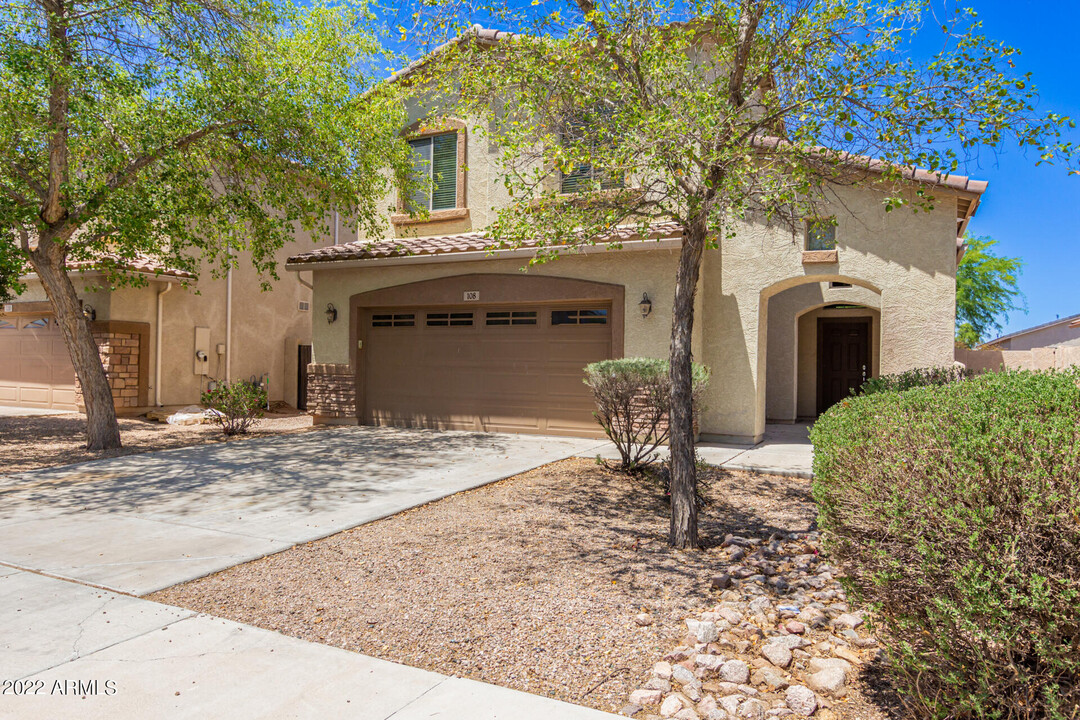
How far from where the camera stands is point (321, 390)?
13797 mm

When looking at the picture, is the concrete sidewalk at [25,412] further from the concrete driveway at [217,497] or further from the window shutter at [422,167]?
the window shutter at [422,167]

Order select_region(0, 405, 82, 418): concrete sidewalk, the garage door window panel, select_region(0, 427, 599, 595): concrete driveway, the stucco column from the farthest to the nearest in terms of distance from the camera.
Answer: select_region(0, 405, 82, 418): concrete sidewalk
the garage door window panel
the stucco column
select_region(0, 427, 599, 595): concrete driveway

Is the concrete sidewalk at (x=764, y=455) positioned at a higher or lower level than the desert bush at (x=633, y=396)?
lower

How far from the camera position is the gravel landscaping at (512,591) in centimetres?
343

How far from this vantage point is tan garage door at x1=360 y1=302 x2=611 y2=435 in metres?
11.7

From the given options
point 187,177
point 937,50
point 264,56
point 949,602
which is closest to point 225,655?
point 949,602

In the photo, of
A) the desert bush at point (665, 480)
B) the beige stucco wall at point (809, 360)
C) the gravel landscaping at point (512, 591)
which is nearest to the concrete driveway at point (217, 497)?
the gravel landscaping at point (512, 591)

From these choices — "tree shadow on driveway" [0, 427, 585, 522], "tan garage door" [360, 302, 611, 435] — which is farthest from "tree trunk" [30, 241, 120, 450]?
"tan garage door" [360, 302, 611, 435]

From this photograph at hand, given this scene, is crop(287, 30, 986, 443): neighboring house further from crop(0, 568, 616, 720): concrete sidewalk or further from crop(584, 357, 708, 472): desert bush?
crop(0, 568, 616, 720): concrete sidewalk

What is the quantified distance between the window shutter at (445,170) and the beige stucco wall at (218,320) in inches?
136

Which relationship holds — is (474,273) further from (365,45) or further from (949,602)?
(949,602)

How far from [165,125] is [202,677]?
8825 millimetres

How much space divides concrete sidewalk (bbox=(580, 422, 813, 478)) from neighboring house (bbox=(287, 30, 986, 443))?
0.52 meters

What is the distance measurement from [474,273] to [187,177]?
15.7ft
